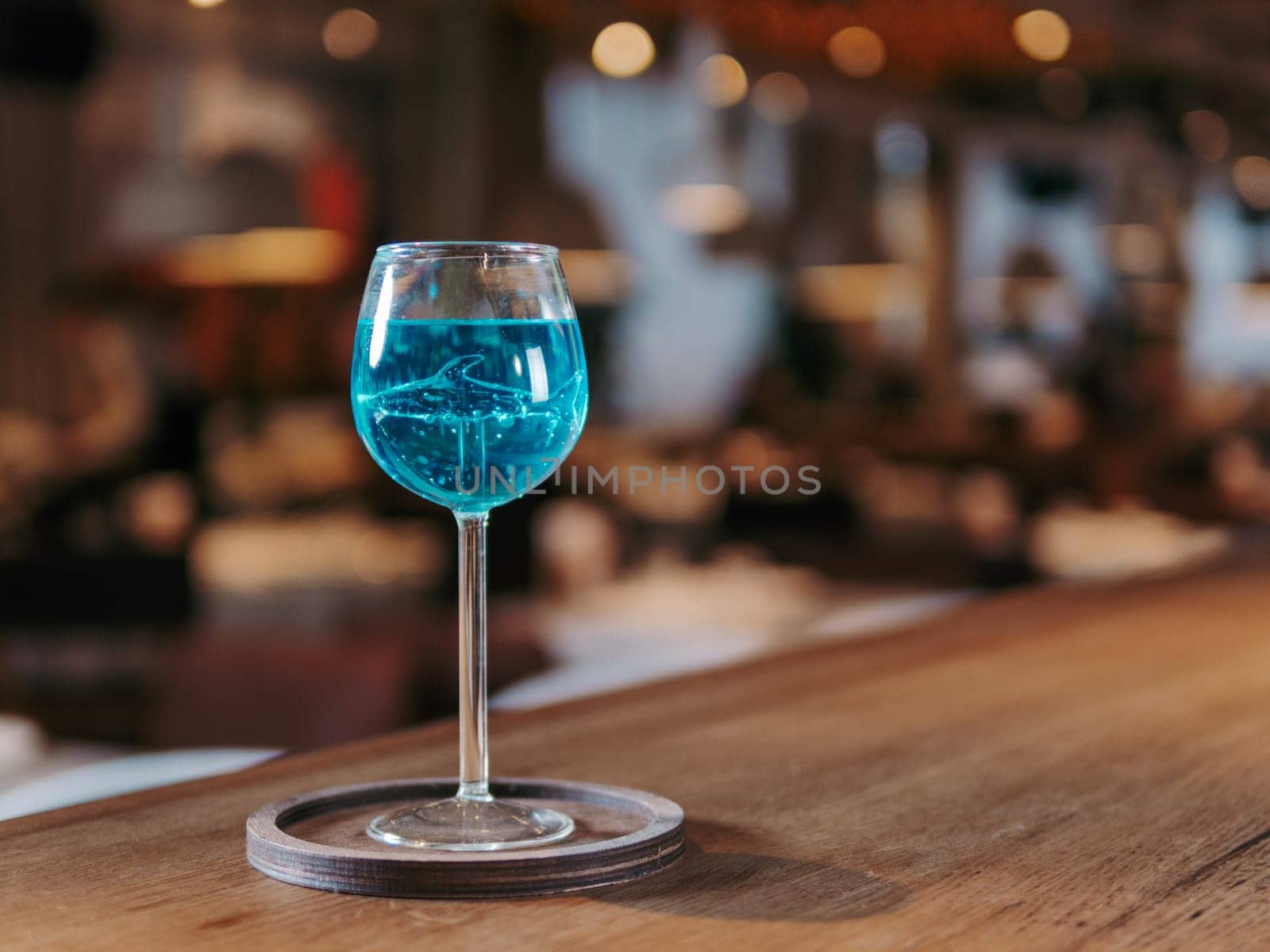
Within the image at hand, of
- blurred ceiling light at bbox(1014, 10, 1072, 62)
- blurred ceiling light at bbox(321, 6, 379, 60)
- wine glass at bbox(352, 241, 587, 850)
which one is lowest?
wine glass at bbox(352, 241, 587, 850)

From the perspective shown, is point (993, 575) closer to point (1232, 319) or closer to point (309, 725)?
point (309, 725)

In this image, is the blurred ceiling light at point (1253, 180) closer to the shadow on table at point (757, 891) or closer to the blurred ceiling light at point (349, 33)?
the blurred ceiling light at point (349, 33)

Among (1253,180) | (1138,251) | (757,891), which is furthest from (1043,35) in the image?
(1138,251)

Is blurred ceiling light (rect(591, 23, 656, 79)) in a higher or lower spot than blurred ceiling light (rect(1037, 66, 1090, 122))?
lower

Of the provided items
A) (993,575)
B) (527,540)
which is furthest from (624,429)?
(993,575)

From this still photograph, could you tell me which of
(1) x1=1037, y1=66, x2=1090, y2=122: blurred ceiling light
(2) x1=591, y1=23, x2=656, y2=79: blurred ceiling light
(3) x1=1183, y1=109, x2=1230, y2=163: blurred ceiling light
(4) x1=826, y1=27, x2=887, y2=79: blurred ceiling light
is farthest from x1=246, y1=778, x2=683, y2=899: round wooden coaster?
(1) x1=1037, y1=66, x2=1090, y2=122: blurred ceiling light

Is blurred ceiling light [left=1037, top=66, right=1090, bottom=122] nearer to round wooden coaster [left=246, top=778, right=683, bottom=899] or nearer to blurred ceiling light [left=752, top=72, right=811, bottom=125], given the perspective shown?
blurred ceiling light [left=752, top=72, right=811, bottom=125]

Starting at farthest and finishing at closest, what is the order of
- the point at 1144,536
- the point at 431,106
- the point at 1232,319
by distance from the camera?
1. the point at 1232,319
2. the point at 431,106
3. the point at 1144,536
